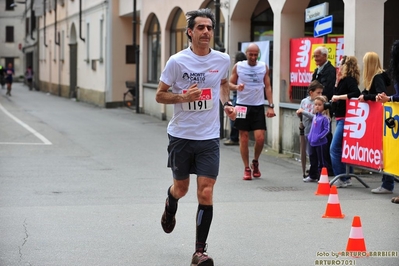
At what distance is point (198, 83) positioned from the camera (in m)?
6.70

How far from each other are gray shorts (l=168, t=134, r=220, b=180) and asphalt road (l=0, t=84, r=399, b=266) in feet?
2.31

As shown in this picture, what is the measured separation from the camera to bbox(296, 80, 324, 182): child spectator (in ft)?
38.1

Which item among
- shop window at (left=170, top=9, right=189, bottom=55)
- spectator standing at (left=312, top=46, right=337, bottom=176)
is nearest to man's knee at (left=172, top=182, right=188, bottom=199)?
spectator standing at (left=312, top=46, right=337, bottom=176)

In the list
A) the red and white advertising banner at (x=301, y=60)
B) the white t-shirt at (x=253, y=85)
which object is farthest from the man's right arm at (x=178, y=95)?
the red and white advertising banner at (x=301, y=60)

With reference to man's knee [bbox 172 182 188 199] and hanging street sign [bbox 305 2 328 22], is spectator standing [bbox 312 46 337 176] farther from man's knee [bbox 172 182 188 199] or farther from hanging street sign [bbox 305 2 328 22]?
man's knee [bbox 172 182 188 199]

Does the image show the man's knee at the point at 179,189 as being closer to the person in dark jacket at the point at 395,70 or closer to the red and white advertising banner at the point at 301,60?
the person in dark jacket at the point at 395,70

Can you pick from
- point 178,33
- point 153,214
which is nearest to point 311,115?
point 153,214

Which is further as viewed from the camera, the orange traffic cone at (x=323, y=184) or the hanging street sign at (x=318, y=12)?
the hanging street sign at (x=318, y=12)

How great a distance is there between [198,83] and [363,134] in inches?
178

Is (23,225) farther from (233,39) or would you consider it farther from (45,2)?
(45,2)

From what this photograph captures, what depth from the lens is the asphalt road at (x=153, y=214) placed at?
6809 millimetres

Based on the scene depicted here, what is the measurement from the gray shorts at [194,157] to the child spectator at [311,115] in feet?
16.6

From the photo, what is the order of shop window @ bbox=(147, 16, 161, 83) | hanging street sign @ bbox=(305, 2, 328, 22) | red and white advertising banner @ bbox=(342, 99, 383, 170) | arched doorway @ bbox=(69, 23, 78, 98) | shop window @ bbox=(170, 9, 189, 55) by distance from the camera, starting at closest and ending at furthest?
red and white advertising banner @ bbox=(342, 99, 383, 170) < hanging street sign @ bbox=(305, 2, 328, 22) < shop window @ bbox=(170, 9, 189, 55) < shop window @ bbox=(147, 16, 161, 83) < arched doorway @ bbox=(69, 23, 78, 98)

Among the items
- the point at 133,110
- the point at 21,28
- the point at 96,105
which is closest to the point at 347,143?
the point at 133,110
